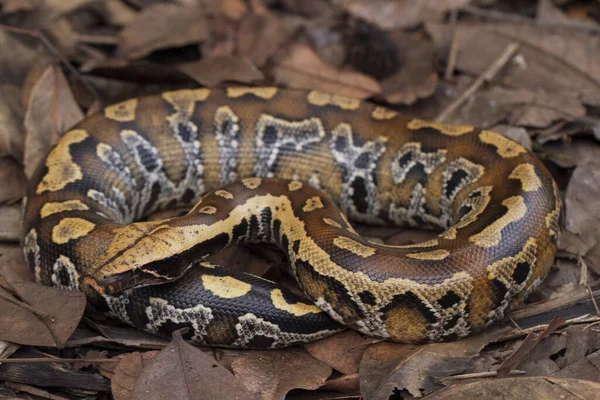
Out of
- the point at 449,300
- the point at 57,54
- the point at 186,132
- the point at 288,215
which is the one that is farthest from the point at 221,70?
the point at 449,300

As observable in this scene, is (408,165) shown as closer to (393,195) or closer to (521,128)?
(393,195)

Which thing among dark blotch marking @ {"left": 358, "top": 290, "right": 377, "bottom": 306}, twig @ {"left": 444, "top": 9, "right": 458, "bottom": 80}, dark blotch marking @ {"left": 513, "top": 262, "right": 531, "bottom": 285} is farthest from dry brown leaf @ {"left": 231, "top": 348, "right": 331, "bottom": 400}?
twig @ {"left": 444, "top": 9, "right": 458, "bottom": 80}

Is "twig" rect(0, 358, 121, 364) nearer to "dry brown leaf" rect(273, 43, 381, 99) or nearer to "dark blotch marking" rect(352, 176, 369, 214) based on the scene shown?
"dark blotch marking" rect(352, 176, 369, 214)

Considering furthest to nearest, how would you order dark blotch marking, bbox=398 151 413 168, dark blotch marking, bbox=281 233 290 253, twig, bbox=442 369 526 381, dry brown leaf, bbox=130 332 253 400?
1. dark blotch marking, bbox=398 151 413 168
2. dark blotch marking, bbox=281 233 290 253
3. twig, bbox=442 369 526 381
4. dry brown leaf, bbox=130 332 253 400

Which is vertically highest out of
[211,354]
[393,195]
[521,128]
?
[521,128]

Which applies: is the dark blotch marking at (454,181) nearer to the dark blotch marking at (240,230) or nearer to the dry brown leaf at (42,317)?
the dark blotch marking at (240,230)

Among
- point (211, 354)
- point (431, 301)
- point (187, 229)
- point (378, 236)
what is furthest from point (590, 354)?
point (187, 229)

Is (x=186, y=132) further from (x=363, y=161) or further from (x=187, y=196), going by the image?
(x=363, y=161)
